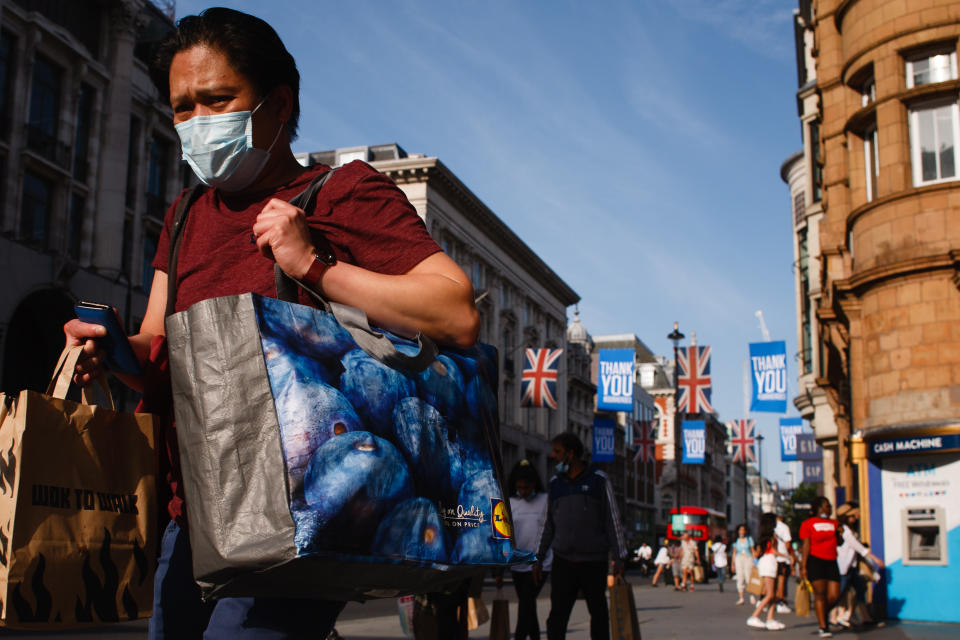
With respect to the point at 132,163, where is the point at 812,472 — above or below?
below

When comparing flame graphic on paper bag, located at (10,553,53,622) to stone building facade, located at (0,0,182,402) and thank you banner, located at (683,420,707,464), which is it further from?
thank you banner, located at (683,420,707,464)

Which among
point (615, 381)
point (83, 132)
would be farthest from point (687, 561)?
point (83, 132)

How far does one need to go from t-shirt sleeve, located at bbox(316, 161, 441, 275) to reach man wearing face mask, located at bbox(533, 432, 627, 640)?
6664 mm

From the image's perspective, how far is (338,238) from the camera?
7.06 feet

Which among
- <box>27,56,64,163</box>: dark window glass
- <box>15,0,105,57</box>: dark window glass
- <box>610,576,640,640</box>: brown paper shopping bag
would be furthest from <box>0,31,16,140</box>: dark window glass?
<box>610,576,640,640</box>: brown paper shopping bag

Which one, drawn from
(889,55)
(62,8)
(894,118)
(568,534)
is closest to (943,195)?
(894,118)

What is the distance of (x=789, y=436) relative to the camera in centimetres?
4528

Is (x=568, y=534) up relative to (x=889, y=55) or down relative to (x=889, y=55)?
down

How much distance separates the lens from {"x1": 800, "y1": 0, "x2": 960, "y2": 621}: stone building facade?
49.0 feet

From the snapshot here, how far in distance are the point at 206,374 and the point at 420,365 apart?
0.39 metres

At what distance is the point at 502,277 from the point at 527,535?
55272 mm

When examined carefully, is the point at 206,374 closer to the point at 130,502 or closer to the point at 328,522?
the point at 328,522

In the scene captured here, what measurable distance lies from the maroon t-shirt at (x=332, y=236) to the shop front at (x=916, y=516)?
14.0 meters

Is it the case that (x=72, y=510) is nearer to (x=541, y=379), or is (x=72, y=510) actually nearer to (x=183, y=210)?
(x=183, y=210)
